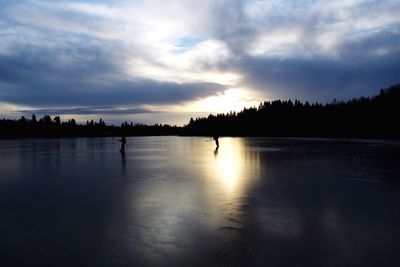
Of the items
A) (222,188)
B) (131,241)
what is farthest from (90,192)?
(131,241)

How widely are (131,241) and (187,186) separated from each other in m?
5.10

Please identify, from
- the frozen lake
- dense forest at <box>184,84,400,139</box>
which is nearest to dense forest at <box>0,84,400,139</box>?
dense forest at <box>184,84,400,139</box>

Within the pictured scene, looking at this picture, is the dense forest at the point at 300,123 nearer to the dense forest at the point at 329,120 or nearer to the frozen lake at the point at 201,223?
the dense forest at the point at 329,120

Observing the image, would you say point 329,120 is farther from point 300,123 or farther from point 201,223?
point 201,223

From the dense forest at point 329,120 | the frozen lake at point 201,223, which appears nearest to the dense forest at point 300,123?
the dense forest at point 329,120

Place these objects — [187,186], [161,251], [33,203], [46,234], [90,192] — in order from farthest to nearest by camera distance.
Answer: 1. [187,186]
2. [90,192]
3. [33,203]
4. [46,234]
5. [161,251]

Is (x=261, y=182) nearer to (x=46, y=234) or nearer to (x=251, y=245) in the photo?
(x=251, y=245)

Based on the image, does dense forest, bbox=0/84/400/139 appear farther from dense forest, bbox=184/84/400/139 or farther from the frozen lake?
the frozen lake

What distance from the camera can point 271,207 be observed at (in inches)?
289

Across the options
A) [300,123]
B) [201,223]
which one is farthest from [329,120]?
[201,223]

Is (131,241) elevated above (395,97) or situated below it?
below

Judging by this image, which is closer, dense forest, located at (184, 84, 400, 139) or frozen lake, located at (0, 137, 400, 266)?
frozen lake, located at (0, 137, 400, 266)

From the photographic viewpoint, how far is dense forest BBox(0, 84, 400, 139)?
234 ft

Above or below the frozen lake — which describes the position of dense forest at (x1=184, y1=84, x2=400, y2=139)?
above
